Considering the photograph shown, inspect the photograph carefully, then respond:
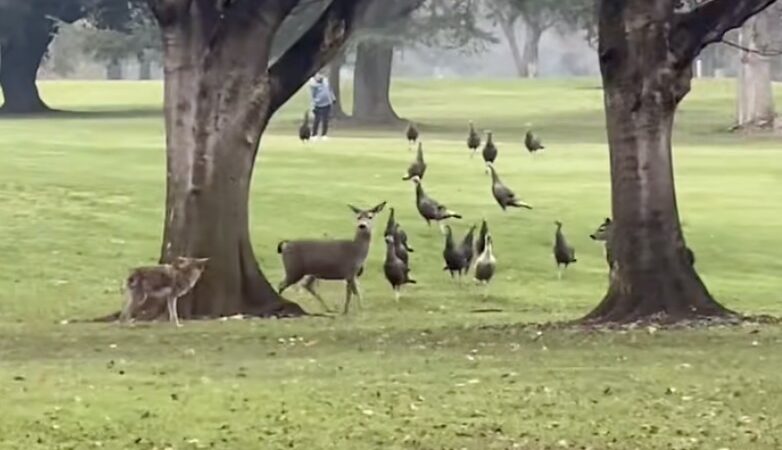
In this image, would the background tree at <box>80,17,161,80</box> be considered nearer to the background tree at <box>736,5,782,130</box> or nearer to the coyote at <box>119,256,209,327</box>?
the background tree at <box>736,5,782,130</box>

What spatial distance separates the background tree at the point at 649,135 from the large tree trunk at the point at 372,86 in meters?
46.7

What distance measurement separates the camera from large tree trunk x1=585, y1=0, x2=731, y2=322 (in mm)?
17031

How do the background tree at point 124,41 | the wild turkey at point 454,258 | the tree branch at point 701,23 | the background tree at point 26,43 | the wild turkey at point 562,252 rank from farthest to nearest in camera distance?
the background tree at point 26,43 < the background tree at point 124,41 < the wild turkey at point 562,252 < the wild turkey at point 454,258 < the tree branch at point 701,23

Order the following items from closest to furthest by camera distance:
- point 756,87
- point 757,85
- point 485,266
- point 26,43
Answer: point 485,266
point 757,85
point 756,87
point 26,43

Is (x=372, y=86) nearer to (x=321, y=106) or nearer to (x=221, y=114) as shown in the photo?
(x=321, y=106)

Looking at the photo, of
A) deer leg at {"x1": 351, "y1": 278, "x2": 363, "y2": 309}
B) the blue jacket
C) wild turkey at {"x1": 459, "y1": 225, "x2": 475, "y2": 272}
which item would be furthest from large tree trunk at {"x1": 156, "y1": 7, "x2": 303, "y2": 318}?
→ the blue jacket

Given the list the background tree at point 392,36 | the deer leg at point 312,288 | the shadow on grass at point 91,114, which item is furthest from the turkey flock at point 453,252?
the shadow on grass at point 91,114

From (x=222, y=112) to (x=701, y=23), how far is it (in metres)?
4.89

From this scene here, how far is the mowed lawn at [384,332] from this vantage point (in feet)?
37.3

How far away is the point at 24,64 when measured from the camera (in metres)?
73.1

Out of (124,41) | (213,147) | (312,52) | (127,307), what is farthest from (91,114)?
(127,307)

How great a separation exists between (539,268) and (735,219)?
5.73 m

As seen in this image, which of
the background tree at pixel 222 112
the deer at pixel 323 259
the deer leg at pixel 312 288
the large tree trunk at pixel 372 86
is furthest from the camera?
the large tree trunk at pixel 372 86

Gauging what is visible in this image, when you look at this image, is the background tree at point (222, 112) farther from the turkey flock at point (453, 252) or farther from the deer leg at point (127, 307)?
the turkey flock at point (453, 252)
